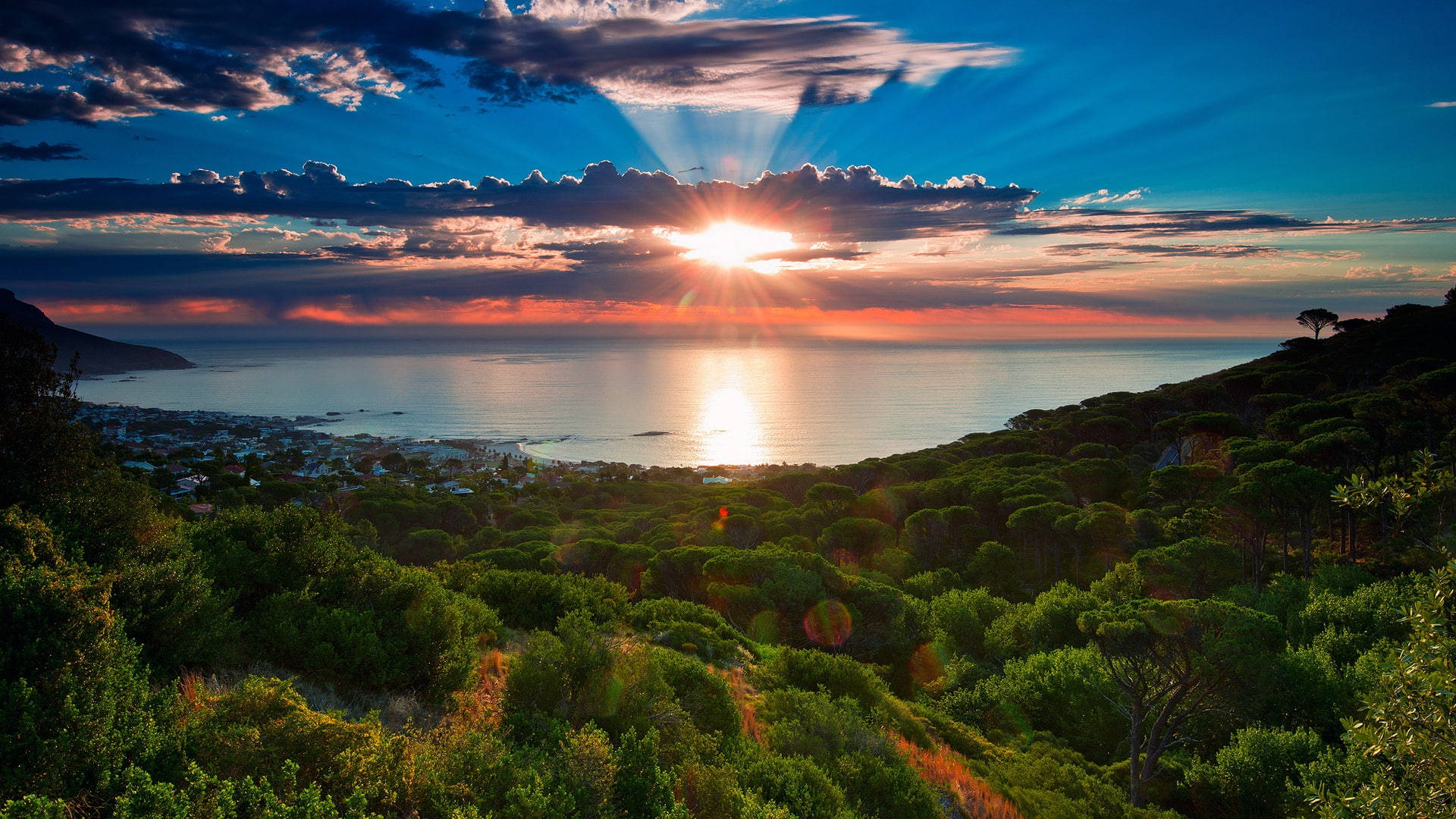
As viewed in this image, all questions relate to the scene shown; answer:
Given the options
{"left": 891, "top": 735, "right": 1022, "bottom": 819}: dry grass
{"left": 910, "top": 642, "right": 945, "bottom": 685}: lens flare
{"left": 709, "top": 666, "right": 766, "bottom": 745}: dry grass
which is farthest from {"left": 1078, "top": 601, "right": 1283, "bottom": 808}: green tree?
{"left": 709, "top": 666, "right": 766, "bottom": 745}: dry grass

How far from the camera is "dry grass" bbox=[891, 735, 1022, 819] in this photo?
30.4 feet

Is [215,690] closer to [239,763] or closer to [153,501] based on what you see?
[239,763]

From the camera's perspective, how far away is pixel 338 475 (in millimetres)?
53625

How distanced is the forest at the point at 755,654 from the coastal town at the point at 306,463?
20.1 metres

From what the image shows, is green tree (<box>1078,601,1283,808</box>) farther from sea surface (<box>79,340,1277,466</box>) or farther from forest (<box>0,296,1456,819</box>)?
sea surface (<box>79,340,1277,466</box>)

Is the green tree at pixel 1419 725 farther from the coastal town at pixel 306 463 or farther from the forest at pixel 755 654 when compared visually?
the coastal town at pixel 306 463

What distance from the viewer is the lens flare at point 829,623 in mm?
18094

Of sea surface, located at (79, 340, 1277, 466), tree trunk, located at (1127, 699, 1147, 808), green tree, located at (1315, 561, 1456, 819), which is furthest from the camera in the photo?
sea surface, located at (79, 340, 1277, 466)

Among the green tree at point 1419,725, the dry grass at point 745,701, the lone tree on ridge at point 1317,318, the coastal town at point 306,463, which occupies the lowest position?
the coastal town at point 306,463

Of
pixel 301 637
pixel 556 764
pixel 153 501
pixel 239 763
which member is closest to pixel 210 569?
pixel 153 501

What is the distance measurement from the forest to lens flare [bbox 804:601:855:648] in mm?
64

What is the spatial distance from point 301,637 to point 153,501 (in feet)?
9.10

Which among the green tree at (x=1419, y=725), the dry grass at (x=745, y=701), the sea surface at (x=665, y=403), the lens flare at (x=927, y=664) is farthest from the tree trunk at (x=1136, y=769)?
the sea surface at (x=665, y=403)

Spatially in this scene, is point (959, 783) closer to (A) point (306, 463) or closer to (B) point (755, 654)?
(B) point (755, 654)
